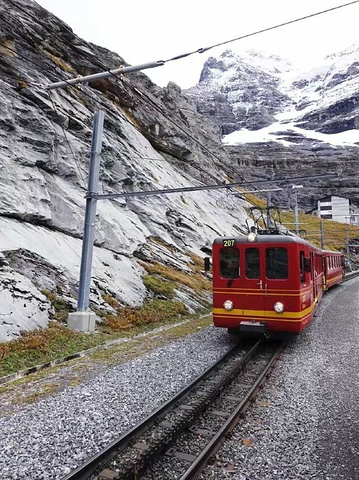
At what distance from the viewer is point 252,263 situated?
36.6ft

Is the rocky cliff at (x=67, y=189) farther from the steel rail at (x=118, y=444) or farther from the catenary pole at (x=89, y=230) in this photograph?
the steel rail at (x=118, y=444)

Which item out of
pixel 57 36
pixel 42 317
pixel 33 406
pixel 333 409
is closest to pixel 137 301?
pixel 42 317

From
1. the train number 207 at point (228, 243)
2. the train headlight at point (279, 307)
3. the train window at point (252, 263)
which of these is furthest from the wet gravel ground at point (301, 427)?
the train number 207 at point (228, 243)

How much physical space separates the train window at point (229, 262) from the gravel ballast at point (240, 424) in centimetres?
254

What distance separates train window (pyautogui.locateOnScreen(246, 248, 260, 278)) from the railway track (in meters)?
3.29

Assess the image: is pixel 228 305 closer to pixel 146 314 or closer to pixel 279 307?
pixel 279 307

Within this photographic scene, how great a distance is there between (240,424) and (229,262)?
19.8ft

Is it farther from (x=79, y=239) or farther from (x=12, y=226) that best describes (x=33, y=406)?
(x=79, y=239)

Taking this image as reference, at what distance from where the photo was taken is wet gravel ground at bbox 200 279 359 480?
469 cm

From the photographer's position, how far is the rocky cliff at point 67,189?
13.4m

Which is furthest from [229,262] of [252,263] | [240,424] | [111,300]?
[240,424]

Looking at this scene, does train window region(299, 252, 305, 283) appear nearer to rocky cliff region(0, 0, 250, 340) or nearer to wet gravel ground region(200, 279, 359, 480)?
wet gravel ground region(200, 279, 359, 480)

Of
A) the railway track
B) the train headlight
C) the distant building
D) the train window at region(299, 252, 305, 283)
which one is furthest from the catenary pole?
the distant building

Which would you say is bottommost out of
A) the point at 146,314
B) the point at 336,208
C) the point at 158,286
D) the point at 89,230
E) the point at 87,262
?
the point at 146,314
